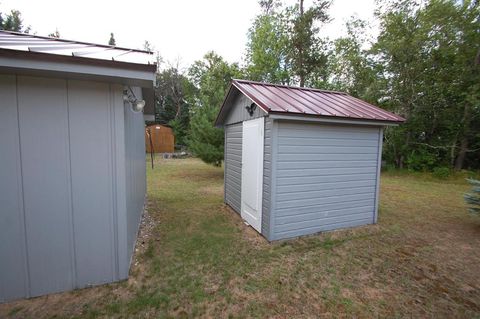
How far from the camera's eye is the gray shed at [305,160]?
3.74m

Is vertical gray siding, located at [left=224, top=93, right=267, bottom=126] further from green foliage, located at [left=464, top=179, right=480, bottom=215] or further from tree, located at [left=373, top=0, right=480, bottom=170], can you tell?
tree, located at [left=373, top=0, right=480, bottom=170]

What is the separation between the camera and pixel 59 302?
236cm

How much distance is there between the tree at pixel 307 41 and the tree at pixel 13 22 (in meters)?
19.5

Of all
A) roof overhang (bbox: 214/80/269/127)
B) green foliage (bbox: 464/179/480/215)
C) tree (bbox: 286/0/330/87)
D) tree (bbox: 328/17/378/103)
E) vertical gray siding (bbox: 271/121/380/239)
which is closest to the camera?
vertical gray siding (bbox: 271/121/380/239)

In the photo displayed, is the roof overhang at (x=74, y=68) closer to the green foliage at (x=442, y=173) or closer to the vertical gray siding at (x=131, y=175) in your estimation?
the vertical gray siding at (x=131, y=175)

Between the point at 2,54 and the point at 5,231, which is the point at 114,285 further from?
the point at 2,54

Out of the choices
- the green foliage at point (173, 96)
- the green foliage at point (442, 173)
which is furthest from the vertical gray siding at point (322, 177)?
the green foliage at point (173, 96)

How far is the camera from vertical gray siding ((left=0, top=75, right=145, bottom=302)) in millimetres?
2232

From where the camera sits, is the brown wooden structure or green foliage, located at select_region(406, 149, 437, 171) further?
the brown wooden structure

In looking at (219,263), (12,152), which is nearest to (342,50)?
(219,263)

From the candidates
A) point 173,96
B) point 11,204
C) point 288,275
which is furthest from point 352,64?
point 173,96

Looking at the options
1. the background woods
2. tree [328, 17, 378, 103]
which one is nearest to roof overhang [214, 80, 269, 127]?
the background woods

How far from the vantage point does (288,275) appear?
2.95 metres

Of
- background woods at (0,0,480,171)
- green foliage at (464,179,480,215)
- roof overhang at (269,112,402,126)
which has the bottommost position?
green foliage at (464,179,480,215)
